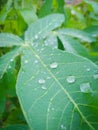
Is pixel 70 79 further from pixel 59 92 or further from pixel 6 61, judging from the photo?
pixel 6 61

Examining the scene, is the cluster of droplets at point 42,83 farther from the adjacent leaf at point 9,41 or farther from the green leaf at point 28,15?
the green leaf at point 28,15

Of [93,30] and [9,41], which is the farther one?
[93,30]

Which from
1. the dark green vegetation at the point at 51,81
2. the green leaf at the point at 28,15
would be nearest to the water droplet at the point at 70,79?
the dark green vegetation at the point at 51,81

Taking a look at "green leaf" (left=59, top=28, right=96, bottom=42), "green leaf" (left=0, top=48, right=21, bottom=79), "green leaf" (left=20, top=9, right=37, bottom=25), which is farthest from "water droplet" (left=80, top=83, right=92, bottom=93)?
"green leaf" (left=20, top=9, right=37, bottom=25)

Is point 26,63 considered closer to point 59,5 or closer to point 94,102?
point 94,102

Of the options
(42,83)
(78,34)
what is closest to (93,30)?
(78,34)
